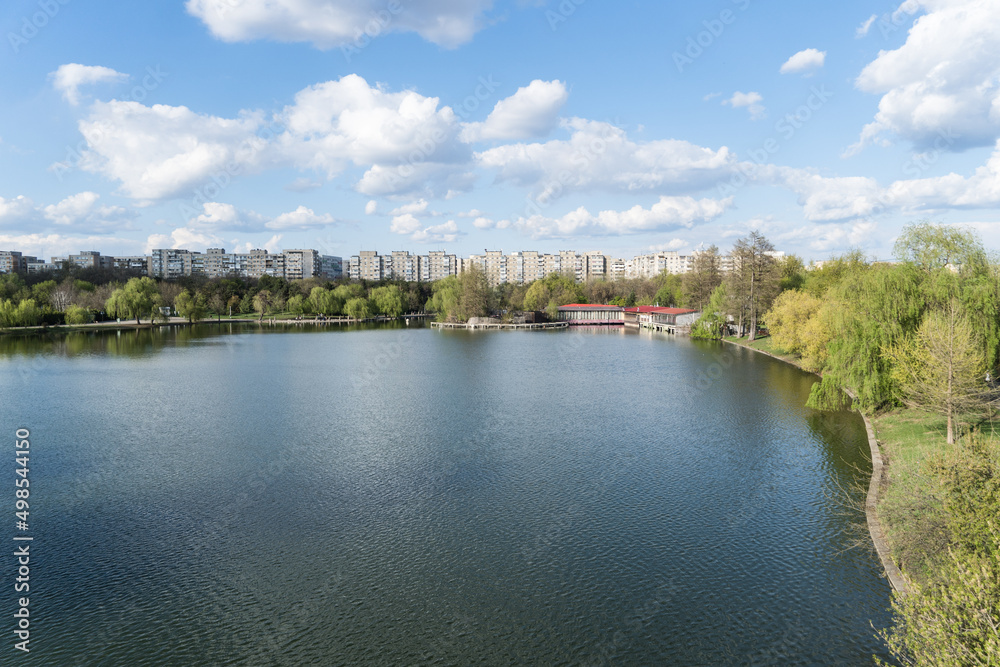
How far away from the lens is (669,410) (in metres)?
30.1

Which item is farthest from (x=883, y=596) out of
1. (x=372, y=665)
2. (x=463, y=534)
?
(x=372, y=665)

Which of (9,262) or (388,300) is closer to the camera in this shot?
(388,300)

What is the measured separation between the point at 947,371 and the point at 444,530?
17377 millimetres

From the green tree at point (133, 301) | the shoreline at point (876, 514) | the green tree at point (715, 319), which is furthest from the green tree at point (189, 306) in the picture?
the shoreline at point (876, 514)

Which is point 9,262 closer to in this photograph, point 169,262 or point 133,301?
point 169,262

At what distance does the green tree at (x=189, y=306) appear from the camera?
3634 inches

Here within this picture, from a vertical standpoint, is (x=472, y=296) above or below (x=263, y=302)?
above

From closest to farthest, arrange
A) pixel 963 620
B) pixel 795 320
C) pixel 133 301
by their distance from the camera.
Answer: pixel 963 620 < pixel 795 320 < pixel 133 301

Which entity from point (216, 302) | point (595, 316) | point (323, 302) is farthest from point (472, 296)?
point (216, 302)

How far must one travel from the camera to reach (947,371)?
2002 cm

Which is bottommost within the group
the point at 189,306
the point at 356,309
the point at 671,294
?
the point at 356,309

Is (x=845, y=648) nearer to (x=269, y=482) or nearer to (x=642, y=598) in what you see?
(x=642, y=598)

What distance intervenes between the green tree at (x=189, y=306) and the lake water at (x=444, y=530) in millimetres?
64436

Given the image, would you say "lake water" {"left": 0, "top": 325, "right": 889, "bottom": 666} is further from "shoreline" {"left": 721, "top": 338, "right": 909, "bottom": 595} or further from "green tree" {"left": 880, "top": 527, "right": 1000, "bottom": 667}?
"green tree" {"left": 880, "top": 527, "right": 1000, "bottom": 667}
